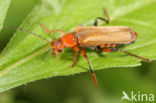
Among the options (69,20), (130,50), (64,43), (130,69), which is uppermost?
(69,20)

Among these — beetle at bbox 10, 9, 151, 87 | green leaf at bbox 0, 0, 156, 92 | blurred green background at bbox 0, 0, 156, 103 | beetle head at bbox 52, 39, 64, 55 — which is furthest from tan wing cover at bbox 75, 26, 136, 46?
blurred green background at bbox 0, 0, 156, 103

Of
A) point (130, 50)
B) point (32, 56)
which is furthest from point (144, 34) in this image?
point (32, 56)

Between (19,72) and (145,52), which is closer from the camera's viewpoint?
(19,72)

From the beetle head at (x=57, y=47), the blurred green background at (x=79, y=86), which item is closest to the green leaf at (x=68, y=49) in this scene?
the beetle head at (x=57, y=47)

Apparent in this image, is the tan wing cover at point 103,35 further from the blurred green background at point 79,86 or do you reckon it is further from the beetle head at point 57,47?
the blurred green background at point 79,86

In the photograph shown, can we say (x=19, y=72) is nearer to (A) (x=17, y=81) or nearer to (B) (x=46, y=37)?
(A) (x=17, y=81)

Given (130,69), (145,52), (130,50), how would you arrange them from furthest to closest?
1. (130,69)
2. (130,50)
3. (145,52)
